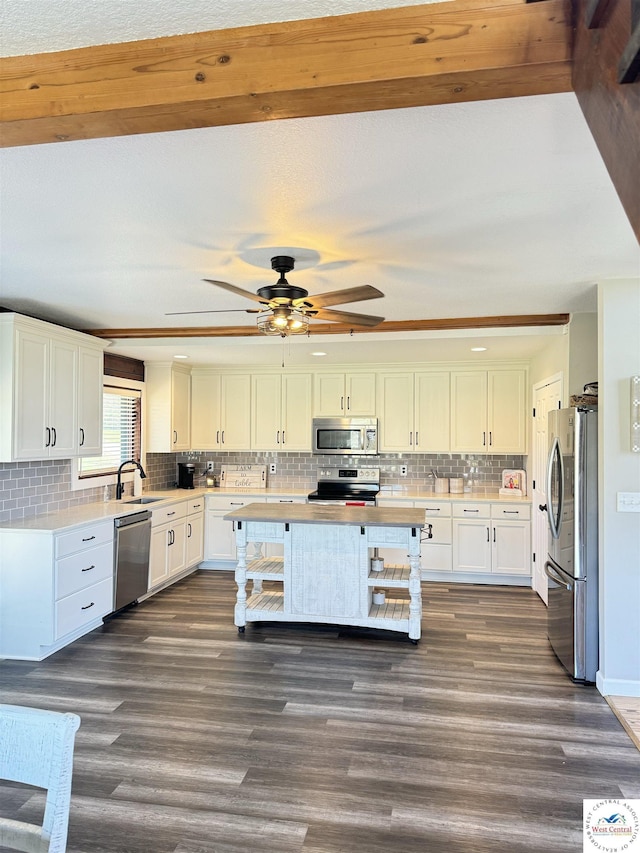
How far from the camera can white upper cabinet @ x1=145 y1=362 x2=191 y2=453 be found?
612 centimetres

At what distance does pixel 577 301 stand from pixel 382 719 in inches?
117

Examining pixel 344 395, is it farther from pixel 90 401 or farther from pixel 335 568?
pixel 90 401

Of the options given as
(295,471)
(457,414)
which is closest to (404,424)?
(457,414)

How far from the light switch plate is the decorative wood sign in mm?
4292

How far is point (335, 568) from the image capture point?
4105 millimetres

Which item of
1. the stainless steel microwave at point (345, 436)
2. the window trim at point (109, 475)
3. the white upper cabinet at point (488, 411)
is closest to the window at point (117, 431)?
the window trim at point (109, 475)

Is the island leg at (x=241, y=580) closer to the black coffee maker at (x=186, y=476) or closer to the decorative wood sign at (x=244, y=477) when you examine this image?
the decorative wood sign at (x=244, y=477)

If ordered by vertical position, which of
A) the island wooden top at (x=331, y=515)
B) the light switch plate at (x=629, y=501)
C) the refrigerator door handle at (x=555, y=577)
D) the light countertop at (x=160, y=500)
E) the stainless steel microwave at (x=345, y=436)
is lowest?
the refrigerator door handle at (x=555, y=577)

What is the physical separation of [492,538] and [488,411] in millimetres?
1381

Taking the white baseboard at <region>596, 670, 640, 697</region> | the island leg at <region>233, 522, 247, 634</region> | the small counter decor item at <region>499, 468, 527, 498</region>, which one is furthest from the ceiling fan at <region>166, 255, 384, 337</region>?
the small counter decor item at <region>499, 468, 527, 498</region>

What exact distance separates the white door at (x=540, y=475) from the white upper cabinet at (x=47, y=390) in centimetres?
401

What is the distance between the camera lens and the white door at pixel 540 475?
4.88 m

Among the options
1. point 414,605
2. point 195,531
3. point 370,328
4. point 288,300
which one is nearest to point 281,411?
point 195,531

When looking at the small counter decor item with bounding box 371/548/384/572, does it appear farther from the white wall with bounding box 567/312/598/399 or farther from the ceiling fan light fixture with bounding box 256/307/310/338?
the ceiling fan light fixture with bounding box 256/307/310/338
